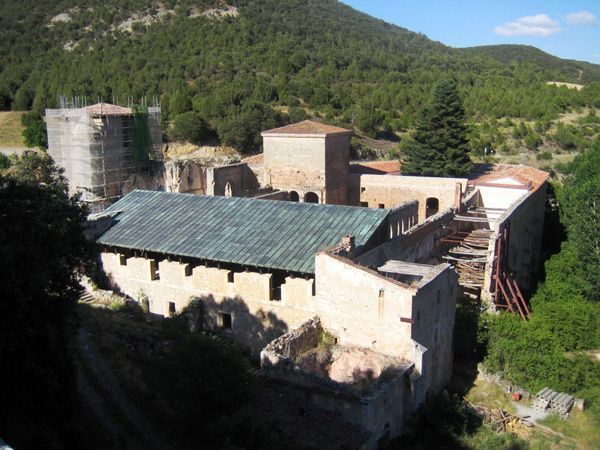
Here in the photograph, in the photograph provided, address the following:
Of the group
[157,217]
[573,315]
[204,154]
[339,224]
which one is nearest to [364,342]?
[339,224]

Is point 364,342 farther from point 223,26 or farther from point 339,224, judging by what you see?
point 223,26

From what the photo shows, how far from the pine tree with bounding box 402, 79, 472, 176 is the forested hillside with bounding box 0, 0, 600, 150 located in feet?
53.6

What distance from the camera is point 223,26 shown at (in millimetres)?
69062

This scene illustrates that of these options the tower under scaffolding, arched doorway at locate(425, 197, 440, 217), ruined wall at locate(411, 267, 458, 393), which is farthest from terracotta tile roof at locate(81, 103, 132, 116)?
ruined wall at locate(411, 267, 458, 393)

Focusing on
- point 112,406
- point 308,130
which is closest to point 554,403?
point 112,406

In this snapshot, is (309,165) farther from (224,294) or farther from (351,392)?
(351,392)

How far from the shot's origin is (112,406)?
1077 centimetres

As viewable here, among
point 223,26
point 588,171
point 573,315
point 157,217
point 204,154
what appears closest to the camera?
point 157,217

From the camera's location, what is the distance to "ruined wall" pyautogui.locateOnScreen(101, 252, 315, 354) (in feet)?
48.8

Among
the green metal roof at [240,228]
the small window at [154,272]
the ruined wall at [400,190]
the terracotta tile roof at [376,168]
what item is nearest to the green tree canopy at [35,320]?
the green metal roof at [240,228]

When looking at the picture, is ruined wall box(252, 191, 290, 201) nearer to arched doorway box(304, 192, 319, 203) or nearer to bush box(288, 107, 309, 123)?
arched doorway box(304, 192, 319, 203)

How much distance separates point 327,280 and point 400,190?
1500cm

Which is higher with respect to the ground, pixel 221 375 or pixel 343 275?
pixel 343 275

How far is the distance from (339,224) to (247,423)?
7570 mm
